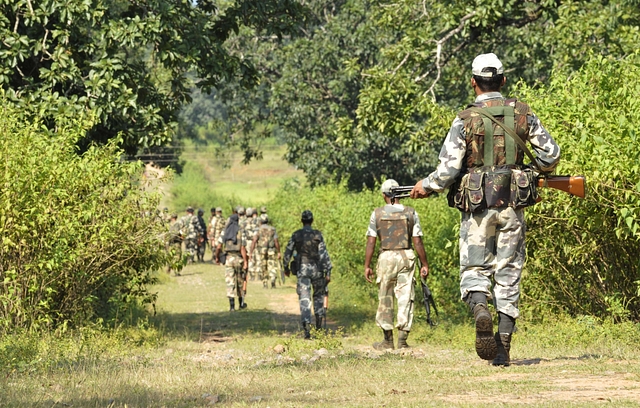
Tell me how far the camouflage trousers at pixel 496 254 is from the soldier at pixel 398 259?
166 inches

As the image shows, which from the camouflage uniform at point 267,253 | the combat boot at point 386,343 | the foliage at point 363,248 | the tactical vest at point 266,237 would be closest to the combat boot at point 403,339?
the combat boot at point 386,343

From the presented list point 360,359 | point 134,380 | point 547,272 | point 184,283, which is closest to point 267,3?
point 547,272

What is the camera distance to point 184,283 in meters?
26.1

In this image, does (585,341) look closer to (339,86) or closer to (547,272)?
(547,272)

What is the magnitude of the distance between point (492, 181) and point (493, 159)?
163 mm

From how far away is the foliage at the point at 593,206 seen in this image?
29.3 feet

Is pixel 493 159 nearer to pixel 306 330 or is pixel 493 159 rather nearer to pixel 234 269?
pixel 306 330

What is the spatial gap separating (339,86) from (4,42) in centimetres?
2008

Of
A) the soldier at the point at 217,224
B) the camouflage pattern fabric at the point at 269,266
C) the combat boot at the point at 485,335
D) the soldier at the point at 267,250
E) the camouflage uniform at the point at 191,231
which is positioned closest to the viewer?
the combat boot at the point at 485,335

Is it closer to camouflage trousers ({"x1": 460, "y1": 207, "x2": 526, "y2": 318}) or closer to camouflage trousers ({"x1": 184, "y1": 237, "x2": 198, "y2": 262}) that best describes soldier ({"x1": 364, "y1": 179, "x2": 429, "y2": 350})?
camouflage trousers ({"x1": 460, "y1": 207, "x2": 526, "y2": 318})

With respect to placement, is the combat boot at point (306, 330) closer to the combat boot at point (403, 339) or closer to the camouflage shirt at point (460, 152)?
the combat boot at point (403, 339)

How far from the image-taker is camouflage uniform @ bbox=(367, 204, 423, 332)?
11.6 meters

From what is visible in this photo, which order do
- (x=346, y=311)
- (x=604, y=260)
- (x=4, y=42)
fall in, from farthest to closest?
(x=346, y=311), (x=4, y=42), (x=604, y=260)

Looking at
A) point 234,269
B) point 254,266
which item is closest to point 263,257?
point 254,266
